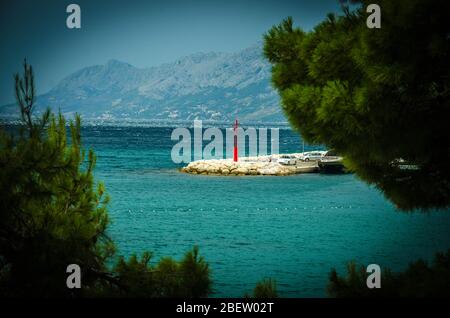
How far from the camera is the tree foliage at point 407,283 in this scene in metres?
4.05

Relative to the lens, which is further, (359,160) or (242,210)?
(242,210)

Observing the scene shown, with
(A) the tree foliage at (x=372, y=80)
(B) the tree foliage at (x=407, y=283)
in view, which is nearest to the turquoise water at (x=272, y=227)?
(B) the tree foliage at (x=407, y=283)

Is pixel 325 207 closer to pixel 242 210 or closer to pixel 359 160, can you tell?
pixel 242 210

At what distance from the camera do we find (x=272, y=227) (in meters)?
18.1

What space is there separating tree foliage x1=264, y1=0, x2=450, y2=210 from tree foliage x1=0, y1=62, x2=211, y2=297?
144 centimetres

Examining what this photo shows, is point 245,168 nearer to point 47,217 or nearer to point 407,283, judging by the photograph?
point 407,283

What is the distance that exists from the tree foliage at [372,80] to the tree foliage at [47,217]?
144 centimetres

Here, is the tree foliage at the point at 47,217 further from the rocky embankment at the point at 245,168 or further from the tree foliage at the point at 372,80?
the rocky embankment at the point at 245,168

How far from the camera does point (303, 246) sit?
1522 centimetres

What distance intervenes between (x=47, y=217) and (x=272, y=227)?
48.0 feet

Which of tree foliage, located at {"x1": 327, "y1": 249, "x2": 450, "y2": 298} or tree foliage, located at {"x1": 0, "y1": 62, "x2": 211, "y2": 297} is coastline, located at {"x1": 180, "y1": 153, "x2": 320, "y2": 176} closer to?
tree foliage, located at {"x1": 327, "y1": 249, "x2": 450, "y2": 298}

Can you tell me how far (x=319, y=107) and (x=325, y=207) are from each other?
18.7 metres

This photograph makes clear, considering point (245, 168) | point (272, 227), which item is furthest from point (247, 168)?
point (272, 227)
